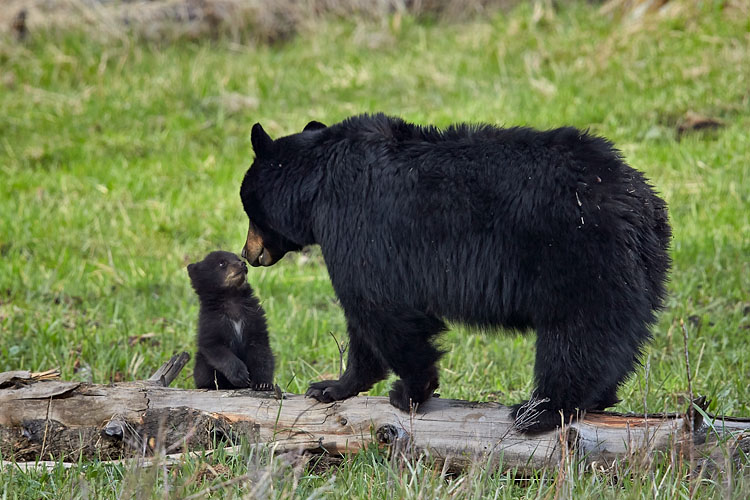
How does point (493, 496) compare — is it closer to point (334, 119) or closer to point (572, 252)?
point (572, 252)

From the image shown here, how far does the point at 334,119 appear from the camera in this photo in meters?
9.80

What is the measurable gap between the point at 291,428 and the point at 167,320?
262 cm

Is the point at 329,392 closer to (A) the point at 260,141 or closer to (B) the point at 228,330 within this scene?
(B) the point at 228,330

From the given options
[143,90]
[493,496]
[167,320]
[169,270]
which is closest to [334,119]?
[143,90]

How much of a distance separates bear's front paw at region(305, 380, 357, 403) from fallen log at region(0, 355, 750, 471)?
0.18 feet

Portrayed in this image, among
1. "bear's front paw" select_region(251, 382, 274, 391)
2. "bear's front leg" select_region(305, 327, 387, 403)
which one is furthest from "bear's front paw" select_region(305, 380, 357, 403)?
"bear's front paw" select_region(251, 382, 274, 391)

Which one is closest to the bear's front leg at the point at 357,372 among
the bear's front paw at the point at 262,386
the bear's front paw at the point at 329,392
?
the bear's front paw at the point at 329,392

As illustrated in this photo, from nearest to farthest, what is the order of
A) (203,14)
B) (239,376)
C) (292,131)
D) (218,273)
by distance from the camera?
(239,376) < (218,273) < (292,131) < (203,14)

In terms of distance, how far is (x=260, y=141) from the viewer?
13.8 ft

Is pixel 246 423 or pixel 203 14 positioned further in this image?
pixel 203 14

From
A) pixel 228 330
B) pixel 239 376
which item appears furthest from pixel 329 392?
pixel 228 330

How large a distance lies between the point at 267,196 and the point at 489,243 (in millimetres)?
1170

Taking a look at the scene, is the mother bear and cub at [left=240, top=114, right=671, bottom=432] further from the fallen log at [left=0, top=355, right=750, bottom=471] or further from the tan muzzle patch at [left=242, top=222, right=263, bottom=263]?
the tan muzzle patch at [left=242, top=222, right=263, bottom=263]

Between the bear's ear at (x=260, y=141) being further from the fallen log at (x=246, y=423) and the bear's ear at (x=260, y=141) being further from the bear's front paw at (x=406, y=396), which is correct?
the bear's front paw at (x=406, y=396)
